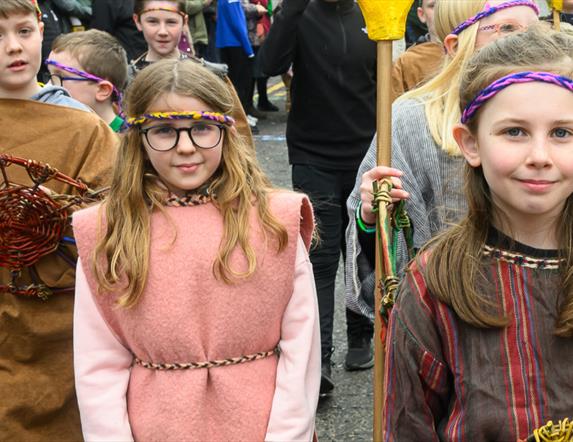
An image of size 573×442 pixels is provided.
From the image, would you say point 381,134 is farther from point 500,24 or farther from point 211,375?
point 211,375

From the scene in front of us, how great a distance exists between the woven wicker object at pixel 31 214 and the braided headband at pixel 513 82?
4.66 feet

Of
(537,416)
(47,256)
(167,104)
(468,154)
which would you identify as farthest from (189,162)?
(537,416)

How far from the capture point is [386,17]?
2797 millimetres

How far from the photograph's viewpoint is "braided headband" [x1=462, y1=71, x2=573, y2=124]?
203cm

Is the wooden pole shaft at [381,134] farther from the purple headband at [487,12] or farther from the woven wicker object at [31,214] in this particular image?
the woven wicker object at [31,214]

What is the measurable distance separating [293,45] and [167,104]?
81.9 inches

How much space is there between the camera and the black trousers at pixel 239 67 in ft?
35.3

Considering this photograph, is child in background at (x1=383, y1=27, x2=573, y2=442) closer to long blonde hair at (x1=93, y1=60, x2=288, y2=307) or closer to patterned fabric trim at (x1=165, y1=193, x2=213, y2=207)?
long blonde hair at (x1=93, y1=60, x2=288, y2=307)

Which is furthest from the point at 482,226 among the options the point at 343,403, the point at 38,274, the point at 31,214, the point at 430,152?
the point at 343,403

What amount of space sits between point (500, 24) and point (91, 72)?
2138 mm

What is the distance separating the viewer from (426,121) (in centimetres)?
302

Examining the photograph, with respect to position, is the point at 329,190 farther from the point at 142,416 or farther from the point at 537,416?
the point at 537,416

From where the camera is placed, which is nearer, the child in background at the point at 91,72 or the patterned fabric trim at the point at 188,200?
the patterned fabric trim at the point at 188,200

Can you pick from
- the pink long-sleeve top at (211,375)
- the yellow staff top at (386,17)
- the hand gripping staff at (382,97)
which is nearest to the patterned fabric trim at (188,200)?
the pink long-sleeve top at (211,375)
